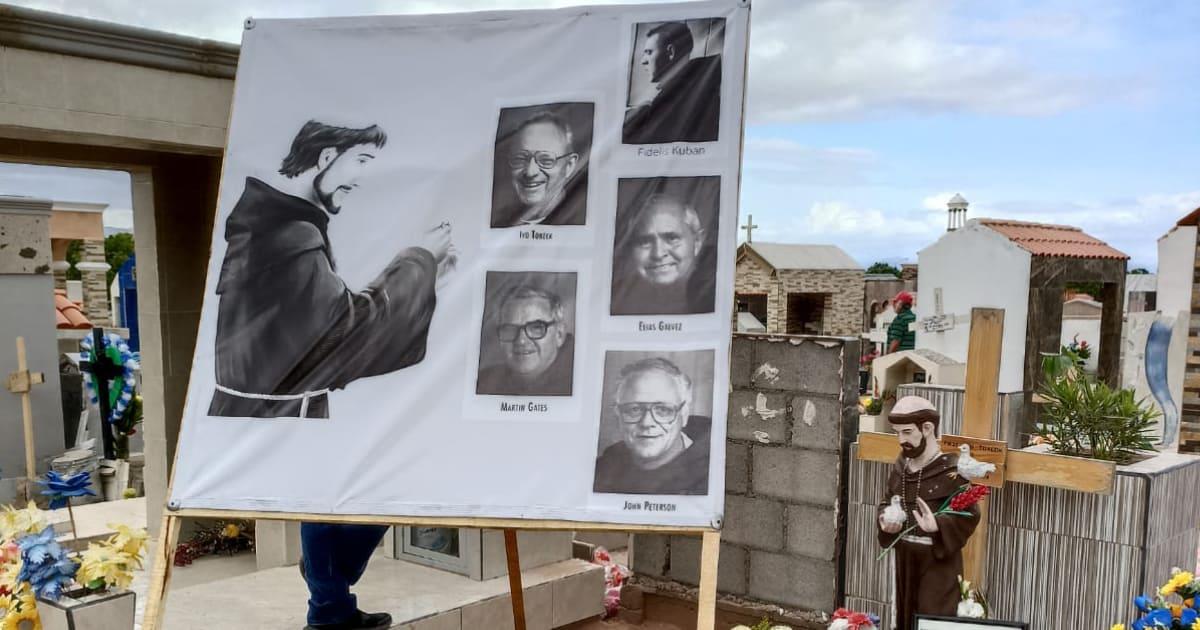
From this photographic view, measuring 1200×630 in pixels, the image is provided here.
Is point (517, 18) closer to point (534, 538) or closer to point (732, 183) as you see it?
point (732, 183)

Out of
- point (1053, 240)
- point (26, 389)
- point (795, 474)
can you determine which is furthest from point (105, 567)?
point (1053, 240)

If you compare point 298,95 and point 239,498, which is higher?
point 298,95

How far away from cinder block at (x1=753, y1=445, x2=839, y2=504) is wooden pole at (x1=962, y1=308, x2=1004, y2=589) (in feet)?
2.21

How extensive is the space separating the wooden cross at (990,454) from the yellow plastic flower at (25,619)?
3645 mm

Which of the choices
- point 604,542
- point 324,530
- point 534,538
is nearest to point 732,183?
point 324,530

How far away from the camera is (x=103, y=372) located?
1002 cm

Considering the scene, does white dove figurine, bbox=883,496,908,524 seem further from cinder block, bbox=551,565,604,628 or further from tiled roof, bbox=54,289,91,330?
tiled roof, bbox=54,289,91,330

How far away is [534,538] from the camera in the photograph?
5273mm

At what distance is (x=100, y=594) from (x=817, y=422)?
10.6ft

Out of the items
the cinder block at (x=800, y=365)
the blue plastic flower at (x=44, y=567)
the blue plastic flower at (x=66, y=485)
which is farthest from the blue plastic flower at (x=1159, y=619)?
the blue plastic flower at (x=66, y=485)

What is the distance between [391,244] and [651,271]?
0.92 metres

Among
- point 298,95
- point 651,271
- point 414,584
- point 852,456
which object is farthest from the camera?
point 414,584

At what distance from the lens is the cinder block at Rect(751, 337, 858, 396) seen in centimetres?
407

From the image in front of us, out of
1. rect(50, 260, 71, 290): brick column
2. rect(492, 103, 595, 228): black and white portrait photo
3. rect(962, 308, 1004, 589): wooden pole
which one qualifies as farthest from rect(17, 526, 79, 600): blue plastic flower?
rect(50, 260, 71, 290): brick column
